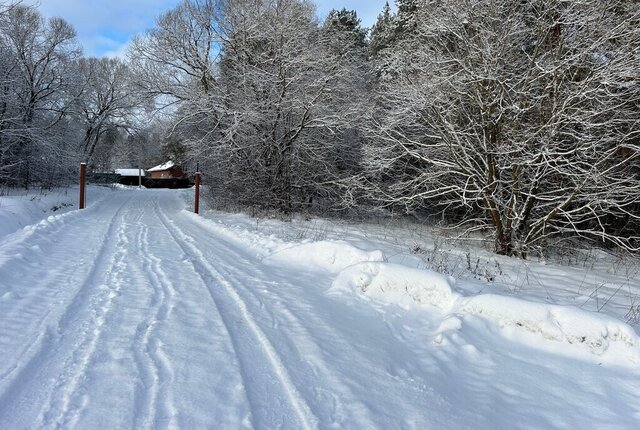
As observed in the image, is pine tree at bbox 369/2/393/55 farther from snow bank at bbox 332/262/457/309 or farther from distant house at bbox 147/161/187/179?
distant house at bbox 147/161/187/179

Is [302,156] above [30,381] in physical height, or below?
above

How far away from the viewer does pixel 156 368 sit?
296 cm

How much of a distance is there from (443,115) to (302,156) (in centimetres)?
722

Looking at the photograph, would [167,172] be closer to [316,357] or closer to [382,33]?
[382,33]

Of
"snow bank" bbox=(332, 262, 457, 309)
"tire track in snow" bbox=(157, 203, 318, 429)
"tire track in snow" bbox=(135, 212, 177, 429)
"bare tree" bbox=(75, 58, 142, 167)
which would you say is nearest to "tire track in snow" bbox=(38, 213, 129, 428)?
"tire track in snow" bbox=(135, 212, 177, 429)

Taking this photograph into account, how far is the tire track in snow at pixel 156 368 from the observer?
240 cm

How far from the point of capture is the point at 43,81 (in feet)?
74.0

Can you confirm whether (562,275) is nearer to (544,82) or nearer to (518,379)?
(544,82)

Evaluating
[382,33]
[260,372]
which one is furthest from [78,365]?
[382,33]

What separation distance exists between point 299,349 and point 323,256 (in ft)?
12.5

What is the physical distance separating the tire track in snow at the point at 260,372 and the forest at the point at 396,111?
7154 mm

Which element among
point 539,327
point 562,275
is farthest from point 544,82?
point 539,327

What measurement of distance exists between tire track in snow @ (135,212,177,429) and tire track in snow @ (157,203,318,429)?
513mm

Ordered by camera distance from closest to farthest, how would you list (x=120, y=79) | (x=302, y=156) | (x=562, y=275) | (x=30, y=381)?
(x=30, y=381)
(x=562, y=275)
(x=302, y=156)
(x=120, y=79)
